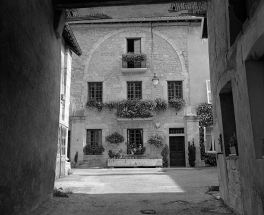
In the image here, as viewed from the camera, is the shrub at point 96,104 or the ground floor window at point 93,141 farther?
the shrub at point 96,104

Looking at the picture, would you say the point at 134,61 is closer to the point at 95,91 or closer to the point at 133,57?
the point at 133,57

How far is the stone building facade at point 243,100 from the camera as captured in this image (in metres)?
3.36

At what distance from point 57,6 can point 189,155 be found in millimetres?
11503

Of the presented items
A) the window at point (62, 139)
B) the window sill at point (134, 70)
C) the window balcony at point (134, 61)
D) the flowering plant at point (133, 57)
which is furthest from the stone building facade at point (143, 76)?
the window at point (62, 139)

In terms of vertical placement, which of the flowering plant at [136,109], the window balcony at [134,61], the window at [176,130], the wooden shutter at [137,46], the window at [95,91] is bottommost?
the window at [176,130]

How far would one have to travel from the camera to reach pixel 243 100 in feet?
12.2

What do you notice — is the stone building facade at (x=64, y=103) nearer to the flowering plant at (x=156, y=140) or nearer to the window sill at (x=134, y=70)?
the flowering plant at (x=156, y=140)

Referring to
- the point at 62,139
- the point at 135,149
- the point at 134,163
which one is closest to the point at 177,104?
the point at 135,149

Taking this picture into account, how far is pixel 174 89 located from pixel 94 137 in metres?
5.29

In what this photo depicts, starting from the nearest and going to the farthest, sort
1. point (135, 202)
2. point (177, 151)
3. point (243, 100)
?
1. point (243, 100)
2. point (135, 202)
3. point (177, 151)

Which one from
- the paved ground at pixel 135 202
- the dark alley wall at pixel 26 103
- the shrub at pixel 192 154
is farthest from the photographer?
the shrub at pixel 192 154

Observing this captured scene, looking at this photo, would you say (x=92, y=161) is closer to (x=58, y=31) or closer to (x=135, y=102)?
(x=135, y=102)

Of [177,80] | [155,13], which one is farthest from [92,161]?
[155,13]

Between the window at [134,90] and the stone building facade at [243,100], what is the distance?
456 inches
